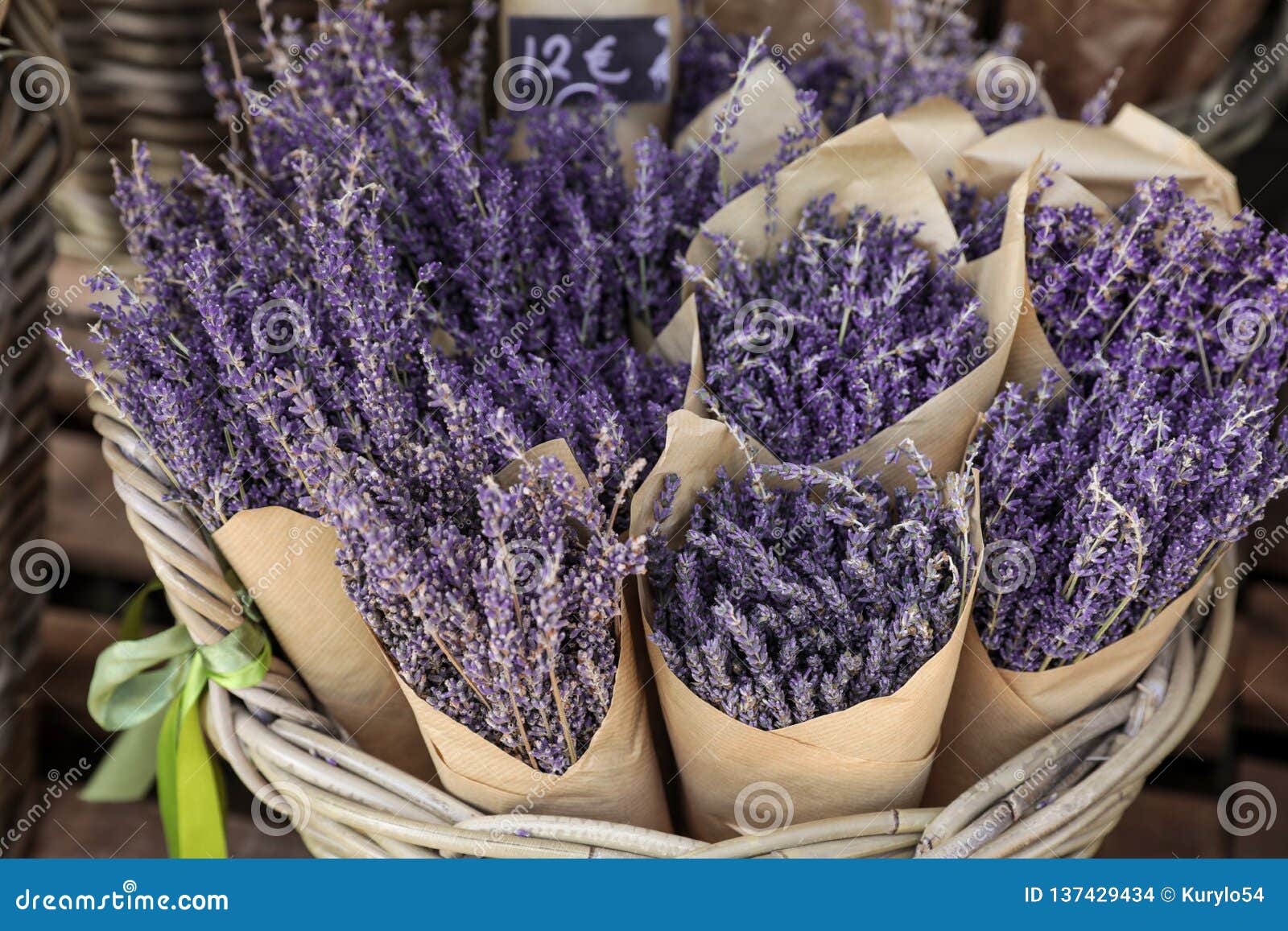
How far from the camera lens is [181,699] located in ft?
3.19

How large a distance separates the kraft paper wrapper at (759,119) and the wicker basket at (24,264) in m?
0.70

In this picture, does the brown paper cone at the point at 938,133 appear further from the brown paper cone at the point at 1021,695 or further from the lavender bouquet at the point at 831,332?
the brown paper cone at the point at 1021,695

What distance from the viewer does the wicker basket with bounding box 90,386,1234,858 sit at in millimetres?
805

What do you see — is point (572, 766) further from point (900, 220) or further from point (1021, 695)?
point (900, 220)

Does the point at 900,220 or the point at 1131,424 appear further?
the point at 900,220

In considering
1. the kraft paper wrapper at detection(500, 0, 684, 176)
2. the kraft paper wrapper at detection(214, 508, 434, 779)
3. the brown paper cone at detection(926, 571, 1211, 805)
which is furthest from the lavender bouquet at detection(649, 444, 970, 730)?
the kraft paper wrapper at detection(500, 0, 684, 176)

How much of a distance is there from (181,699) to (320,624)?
0.60 ft

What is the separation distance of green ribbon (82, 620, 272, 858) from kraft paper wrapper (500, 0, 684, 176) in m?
0.70

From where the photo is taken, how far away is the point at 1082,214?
100 cm

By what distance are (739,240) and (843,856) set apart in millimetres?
592

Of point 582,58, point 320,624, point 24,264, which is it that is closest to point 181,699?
point 320,624

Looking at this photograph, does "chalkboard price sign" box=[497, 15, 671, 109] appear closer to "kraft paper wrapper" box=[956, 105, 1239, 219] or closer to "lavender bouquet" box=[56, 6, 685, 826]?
"lavender bouquet" box=[56, 6, 685, 826]

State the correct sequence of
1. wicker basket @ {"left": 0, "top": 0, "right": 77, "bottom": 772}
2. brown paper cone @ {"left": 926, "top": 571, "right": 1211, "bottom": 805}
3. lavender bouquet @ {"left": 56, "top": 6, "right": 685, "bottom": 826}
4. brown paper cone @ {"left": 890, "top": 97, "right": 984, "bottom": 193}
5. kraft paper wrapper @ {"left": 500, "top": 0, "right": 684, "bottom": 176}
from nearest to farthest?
1. lavender bouquet @ {"left": 56, "top": 6, "right": 685, "bottom": 826}
2. brown paper cone @ {"left": 926, "top": 571, "right": 1211, "bottom": 805}
3. wicker basket @ {"left": 0, "top": 0, "right": 77, "bottom": 772}
4. brown paper cone @ {"left": 890, "top": 97, "right": 984, "bottom": 193}
5. kraft paper wrapper @ {"left": 500, "top": 0, "right": 684, "bottom": 176}
